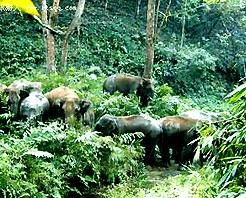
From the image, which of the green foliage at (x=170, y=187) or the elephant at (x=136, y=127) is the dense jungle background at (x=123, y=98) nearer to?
the green foliage at (x=170, y=187)

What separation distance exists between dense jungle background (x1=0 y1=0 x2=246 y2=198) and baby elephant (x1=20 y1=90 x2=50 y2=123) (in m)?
0.28

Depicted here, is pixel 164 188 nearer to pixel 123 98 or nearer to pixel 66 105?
pixel 66 105

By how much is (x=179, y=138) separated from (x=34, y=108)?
2.59 metres

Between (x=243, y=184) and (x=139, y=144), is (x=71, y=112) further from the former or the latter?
(x=243, y=184)

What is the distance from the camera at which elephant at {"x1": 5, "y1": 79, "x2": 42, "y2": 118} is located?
898 cm

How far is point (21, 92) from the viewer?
9328 millimetres

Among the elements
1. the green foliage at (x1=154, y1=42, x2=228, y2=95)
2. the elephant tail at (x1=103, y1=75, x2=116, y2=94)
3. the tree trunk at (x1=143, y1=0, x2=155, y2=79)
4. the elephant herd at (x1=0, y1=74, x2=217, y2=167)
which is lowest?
the green foliage at (x1=154, y1=42, x2=228, y2=95)

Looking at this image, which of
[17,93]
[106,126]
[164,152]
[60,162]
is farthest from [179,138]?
[17,93]

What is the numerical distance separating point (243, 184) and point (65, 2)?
995 inches

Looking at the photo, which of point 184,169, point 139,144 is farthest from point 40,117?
point 184,169

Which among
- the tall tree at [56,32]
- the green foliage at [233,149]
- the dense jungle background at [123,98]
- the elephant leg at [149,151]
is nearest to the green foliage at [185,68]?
the dense jungle background at [123,98]

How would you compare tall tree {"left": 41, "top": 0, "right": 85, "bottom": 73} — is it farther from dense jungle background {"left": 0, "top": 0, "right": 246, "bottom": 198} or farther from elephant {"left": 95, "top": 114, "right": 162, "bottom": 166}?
elephant {"left": 95, "top": 114, "right": 162, "bottom": 166}

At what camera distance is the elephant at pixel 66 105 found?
8.87 meters

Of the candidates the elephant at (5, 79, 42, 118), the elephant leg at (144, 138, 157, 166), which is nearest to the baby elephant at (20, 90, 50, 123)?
the elephant at (5, 79, 42, 118)
